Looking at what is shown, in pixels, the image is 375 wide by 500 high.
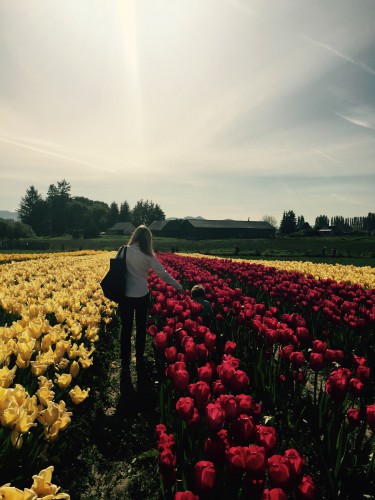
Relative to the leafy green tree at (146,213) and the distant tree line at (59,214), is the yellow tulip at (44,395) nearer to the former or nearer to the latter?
the distant tree line at (59,214)

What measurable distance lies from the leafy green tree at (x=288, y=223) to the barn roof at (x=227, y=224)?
11.5 metres

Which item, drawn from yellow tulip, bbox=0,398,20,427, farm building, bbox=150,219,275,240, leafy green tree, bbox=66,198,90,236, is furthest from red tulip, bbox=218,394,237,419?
leafy green tree, bbox=66,198,90,236

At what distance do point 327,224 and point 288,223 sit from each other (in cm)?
5461

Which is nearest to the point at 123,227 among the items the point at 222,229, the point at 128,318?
the point at 222,229

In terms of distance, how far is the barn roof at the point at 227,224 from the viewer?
284ft

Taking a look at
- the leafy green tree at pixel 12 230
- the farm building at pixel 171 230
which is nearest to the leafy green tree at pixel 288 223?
the farm building at pixel 171 230

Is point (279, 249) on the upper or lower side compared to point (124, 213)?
lower

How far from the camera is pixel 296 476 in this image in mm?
1987

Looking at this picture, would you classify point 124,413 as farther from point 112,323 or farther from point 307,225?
point 307,225

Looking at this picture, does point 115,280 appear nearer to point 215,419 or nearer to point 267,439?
point 215,419

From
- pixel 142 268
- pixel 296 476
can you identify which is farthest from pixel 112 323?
pixel 296 476

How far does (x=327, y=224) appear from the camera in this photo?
150750 millimetres

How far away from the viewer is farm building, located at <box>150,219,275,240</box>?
8525 centimetres

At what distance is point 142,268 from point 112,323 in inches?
132
